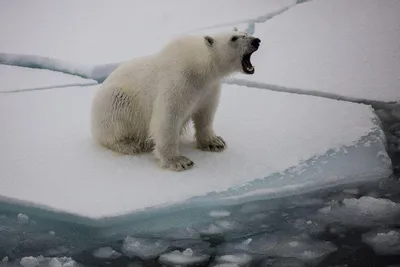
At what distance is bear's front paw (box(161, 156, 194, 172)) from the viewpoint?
2.62m

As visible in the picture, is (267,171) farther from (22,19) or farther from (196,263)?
(22,19)

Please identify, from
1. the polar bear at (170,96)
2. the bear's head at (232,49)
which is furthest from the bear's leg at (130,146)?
the bear's head at (232,49)

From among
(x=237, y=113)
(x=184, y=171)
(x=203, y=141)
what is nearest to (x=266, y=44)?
(x=237, y=113)

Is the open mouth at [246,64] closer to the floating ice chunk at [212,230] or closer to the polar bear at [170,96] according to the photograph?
the polar bear at [170,96]

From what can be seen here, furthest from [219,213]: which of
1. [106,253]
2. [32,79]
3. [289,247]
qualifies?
[32,79]

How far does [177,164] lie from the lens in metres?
2.63

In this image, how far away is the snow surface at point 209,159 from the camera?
2.42 meters

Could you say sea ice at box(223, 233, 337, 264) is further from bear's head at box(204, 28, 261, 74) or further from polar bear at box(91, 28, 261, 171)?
bear's head at box(204, 28, 261, 74)

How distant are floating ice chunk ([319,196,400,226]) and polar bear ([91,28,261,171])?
657 mm

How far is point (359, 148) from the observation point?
8.98 feet

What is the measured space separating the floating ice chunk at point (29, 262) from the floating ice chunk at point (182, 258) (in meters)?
0.40

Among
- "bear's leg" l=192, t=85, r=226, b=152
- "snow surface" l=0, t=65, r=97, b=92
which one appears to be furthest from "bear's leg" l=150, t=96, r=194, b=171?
"snow surface" l=0, t=65, r=97, b=92

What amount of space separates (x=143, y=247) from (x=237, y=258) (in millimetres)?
321

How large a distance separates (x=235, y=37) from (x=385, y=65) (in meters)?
1.49
